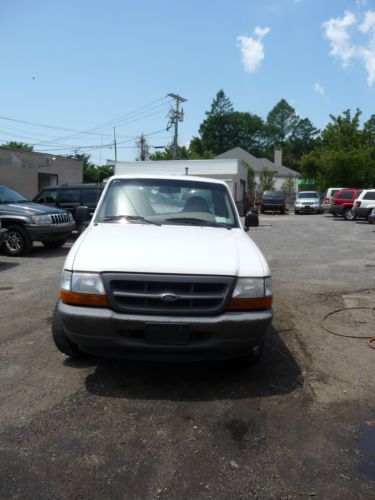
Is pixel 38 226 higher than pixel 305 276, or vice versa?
pixel 38 226

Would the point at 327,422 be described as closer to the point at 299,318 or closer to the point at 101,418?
the point at 101,418

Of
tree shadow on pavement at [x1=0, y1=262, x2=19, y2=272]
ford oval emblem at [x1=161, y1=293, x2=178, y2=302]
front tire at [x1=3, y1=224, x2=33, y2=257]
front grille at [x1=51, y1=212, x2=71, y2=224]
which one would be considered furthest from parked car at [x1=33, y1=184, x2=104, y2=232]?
ford oval emblem at [x1=161, y1=293, x2=178, y2=302]

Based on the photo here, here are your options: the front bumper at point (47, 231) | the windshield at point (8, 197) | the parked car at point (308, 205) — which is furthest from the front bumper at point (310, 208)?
the windshield at point (8, 197)

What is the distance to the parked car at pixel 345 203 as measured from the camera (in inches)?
1075

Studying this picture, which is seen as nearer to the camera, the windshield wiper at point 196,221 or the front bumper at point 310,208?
the windshield wiper at point 196,221

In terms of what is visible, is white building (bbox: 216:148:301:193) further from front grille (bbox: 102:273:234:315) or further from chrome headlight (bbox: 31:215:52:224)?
front grille (bbox: 102:273:234:315)

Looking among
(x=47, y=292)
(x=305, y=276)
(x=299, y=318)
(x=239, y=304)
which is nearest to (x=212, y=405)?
(x=239, y=304)

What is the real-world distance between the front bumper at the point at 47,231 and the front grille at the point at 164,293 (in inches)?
322

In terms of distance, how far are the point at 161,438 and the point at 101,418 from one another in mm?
504

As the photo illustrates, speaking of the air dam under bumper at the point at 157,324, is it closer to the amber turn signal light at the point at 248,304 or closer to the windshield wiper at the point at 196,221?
the amber turn signal light at the point at 248,304

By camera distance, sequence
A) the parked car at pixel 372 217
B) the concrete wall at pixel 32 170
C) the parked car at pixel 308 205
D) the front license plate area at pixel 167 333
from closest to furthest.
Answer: the front license plate area at pixel 167 333, the parked car at pixel 372 217, the concrete wall at pixel 32 170, the parked car at pixel 308 205

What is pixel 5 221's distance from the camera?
11258 mm

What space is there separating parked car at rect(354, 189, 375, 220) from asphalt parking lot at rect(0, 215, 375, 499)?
66.0ft

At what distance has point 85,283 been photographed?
361cm
